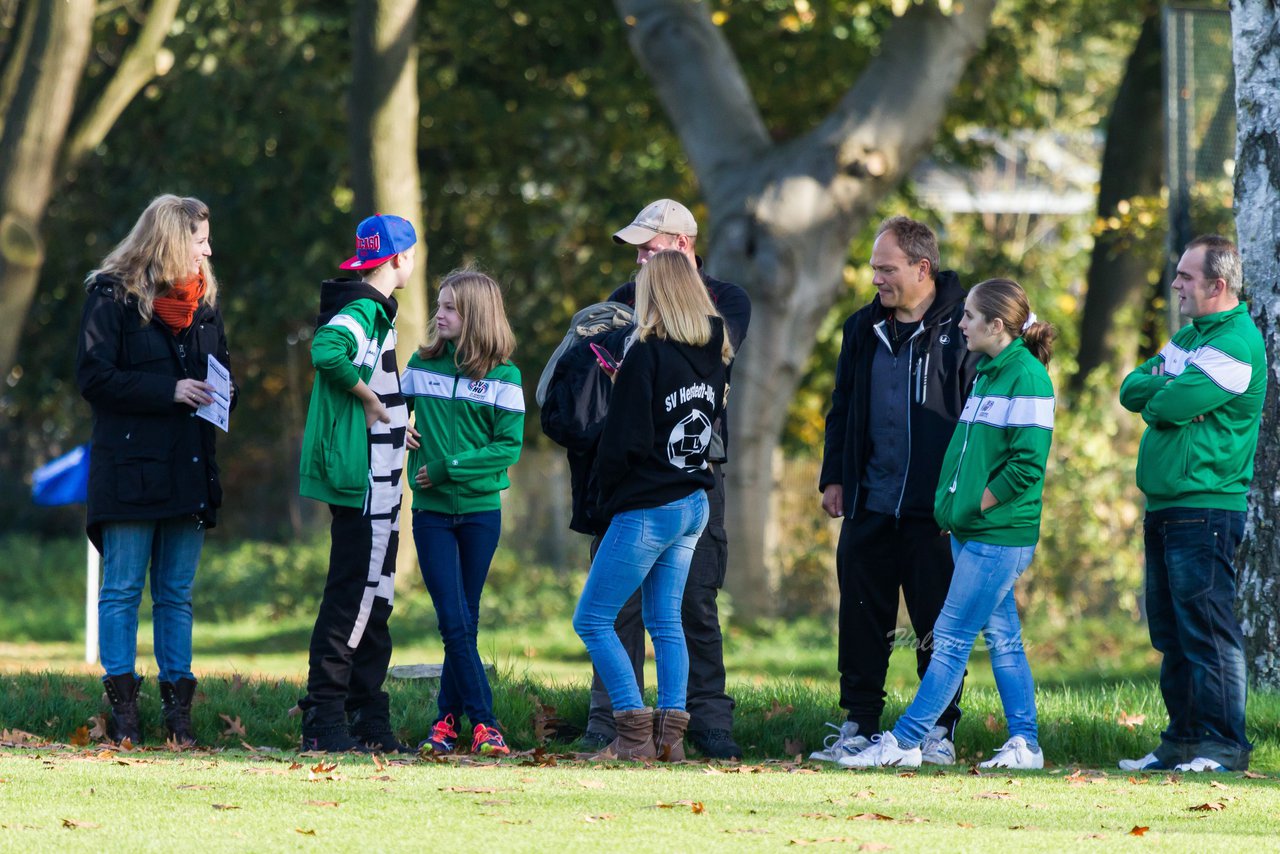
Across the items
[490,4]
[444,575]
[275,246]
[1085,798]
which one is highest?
[490,4]

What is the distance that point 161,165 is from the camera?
2122cm

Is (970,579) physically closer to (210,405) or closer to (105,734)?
(210,405)

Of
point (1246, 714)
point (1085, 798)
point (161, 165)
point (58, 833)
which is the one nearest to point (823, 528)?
point (161, 165)

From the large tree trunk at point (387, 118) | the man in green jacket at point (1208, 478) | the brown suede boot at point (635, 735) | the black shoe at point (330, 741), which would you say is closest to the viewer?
the brown suede boot at point (635, 735)

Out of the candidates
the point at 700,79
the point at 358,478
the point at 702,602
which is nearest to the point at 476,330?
the point at 358,478

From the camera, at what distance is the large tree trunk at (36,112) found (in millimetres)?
15320

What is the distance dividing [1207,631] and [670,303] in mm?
2517

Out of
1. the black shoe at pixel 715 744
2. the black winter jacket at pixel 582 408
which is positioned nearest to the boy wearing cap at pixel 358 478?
the black winter jacket at pixel 582 408

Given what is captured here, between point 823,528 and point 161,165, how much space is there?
30.8ft

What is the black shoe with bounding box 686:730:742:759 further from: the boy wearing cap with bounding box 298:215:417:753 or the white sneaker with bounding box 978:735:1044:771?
the boy wearing cap with bounding box 298:215:417:753

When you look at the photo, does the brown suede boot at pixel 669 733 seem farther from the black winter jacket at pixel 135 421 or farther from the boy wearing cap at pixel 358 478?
the black winter jacket at pixel 135 421

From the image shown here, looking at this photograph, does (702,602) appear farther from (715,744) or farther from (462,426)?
(462,426)

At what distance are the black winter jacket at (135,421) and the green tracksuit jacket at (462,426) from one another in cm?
93

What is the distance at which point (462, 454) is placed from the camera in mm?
6930
